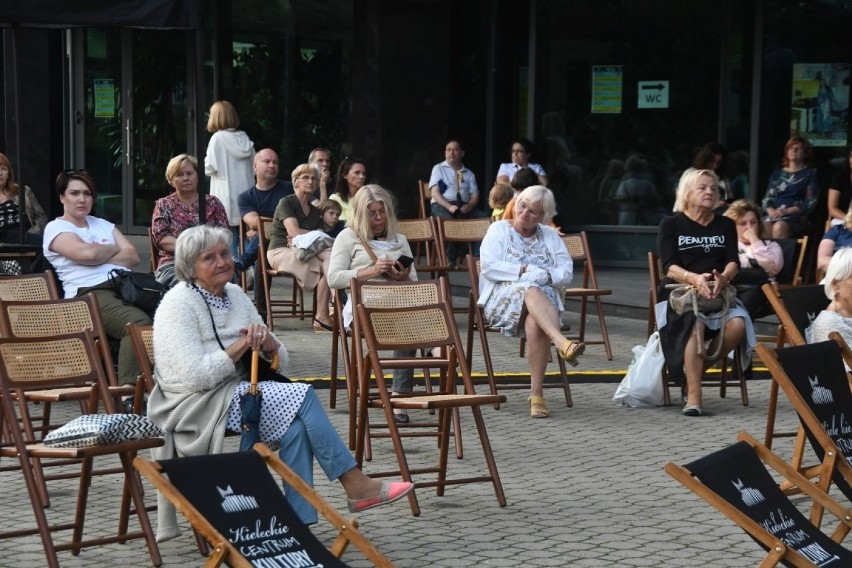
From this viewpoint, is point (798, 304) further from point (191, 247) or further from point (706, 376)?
point (191, 247)

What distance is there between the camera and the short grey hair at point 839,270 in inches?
311

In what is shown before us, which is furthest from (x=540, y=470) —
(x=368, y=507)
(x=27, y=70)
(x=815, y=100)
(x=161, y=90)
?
(x=161, y=90)

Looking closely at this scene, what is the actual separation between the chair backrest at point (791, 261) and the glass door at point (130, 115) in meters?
10.4

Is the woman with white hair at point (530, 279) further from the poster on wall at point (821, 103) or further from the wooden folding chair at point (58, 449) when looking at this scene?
the poster on wall at point (821, 103)

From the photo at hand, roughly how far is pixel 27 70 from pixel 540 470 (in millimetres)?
11776

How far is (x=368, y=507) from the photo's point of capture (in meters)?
6.47

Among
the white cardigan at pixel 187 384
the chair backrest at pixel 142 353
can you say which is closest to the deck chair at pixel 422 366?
the white cardigan at pixel 187 384

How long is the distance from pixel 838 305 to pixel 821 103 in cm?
858

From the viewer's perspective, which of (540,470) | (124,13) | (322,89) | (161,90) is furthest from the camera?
(161,90)

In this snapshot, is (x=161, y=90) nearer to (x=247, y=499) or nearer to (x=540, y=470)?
(x=540, y=470)

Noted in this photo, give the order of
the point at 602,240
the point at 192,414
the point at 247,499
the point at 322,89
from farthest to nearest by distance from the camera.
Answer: the point at 322,89
the point at 602,240
the point at 192,414
the point at 247,499

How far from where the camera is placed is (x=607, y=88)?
17.3 m

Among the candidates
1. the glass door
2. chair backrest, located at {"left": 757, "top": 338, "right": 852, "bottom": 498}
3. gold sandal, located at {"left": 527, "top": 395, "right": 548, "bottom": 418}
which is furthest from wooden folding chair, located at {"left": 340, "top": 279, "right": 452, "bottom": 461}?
the glass door

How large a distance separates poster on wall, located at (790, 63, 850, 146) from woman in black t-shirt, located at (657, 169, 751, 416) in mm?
6681
